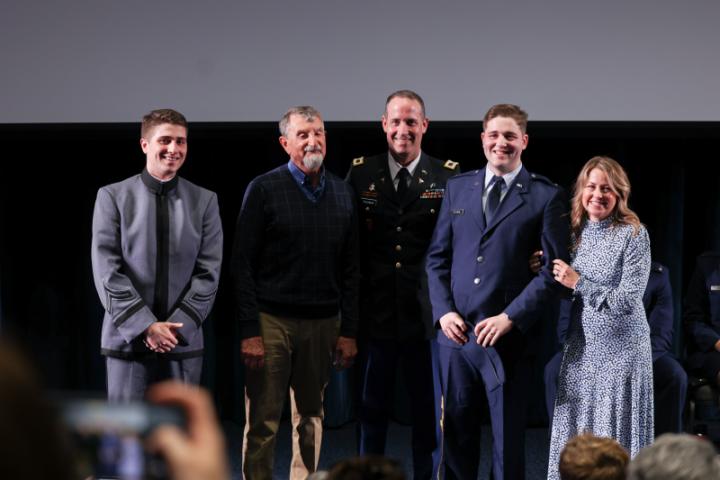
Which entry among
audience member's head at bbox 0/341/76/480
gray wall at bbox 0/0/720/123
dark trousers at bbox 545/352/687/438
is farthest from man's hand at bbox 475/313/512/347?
audience member's head at bbox 0/341/76/480

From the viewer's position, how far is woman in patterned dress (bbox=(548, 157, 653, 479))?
3.20 m

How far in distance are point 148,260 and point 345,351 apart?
0.81m

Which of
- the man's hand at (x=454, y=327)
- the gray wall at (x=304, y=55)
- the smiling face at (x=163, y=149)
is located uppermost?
the gray wall at (x=304, y=55)

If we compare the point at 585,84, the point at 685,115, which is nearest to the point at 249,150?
the point at 585,84

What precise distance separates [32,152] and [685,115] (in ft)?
11.2

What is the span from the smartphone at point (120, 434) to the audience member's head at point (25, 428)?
0.08 metres

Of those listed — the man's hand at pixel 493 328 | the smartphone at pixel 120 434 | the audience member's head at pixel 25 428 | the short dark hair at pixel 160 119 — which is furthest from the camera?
the short dark hair at pixel 160 119

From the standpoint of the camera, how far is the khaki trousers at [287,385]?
11.1ft

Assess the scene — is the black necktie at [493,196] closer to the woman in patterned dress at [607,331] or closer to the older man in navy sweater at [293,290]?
the woman in patterned dress at [607,331]

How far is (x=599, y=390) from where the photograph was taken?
3.22 meters

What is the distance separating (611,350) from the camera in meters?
3.21

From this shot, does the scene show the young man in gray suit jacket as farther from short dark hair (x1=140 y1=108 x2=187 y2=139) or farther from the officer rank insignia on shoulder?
the officer rank insignia on shoulder

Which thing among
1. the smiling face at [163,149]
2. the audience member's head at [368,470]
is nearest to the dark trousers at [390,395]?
the smiling face at [163,149]

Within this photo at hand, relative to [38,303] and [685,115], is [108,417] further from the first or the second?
[38,303]
